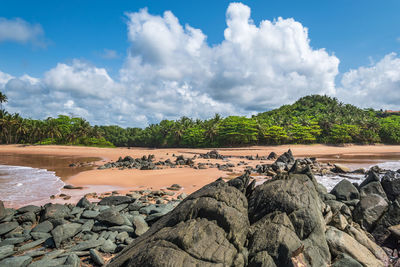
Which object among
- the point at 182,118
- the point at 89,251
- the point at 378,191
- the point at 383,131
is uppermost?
the point at 182,118

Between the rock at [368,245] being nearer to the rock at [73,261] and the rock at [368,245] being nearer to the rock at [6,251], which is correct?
the rock at [73,261]

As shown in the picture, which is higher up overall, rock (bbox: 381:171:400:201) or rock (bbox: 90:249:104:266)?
rock (bbox: 381:171:400:201)

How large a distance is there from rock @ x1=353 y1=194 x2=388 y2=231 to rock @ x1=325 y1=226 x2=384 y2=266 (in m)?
2.78

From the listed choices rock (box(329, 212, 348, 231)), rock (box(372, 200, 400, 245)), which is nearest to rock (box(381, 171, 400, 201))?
rock (box(372, 200, 400, 245))

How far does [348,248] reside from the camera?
6734mm

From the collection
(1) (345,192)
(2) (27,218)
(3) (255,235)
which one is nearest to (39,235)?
(2) (27,218)

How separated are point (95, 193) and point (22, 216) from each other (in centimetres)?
564

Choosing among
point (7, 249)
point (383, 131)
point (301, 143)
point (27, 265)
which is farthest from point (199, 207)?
point (383, 131)

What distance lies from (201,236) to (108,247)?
12.8 ft

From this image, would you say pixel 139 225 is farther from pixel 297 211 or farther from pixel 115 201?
pixel 297 211

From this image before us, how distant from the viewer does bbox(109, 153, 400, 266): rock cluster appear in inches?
194

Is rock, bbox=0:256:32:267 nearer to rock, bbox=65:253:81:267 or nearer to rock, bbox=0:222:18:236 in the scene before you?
rock, bbox=65:253:81:267

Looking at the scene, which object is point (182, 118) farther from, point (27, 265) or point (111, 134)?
point (27, 265)

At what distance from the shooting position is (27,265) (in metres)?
6.27
